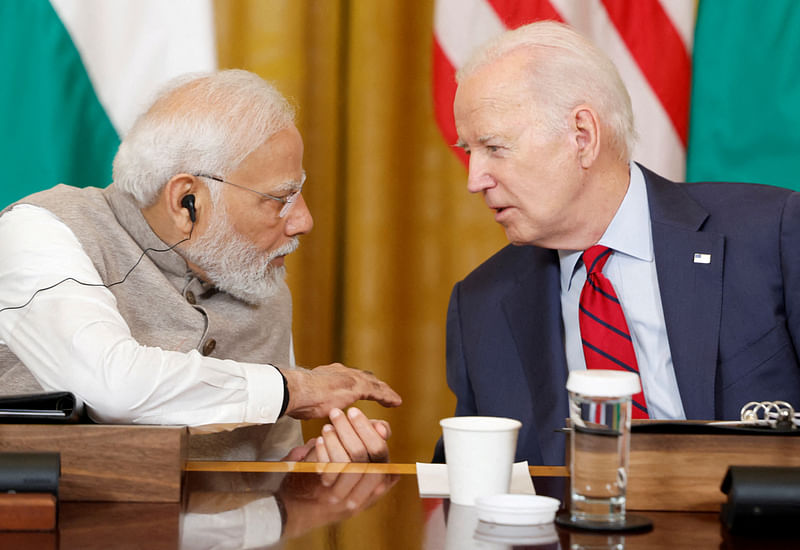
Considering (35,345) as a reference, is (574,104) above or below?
above

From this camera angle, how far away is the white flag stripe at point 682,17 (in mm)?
2691

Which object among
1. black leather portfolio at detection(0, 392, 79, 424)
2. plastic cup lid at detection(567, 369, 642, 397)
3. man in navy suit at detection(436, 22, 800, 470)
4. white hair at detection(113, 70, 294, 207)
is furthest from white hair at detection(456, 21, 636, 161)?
black leather portfolio at detection(0, 392, 79, 424)

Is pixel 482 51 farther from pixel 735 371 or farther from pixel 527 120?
pixel 735 371

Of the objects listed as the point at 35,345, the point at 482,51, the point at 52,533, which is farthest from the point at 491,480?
the point at 482,51

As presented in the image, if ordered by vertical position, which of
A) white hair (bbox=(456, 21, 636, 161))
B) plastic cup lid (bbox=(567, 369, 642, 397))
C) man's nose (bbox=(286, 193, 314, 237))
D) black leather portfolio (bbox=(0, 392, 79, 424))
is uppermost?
white hair (bbox=(456, 21, 636, 161))

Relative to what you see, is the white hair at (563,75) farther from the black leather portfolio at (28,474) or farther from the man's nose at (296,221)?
the black leather portfolio at (28,474)

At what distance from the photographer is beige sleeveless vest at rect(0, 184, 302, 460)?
1936 mm

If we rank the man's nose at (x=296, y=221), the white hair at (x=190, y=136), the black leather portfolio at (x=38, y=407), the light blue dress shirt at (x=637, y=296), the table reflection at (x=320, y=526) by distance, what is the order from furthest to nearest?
the man's nose at (x=296, y=221) < the white hair at (x=190, y=136) < the light blue dress shirt at (x=637, y=296) < the black leather portfolio at (x=38, y=407) < the table reflection at (x=320, y=526)

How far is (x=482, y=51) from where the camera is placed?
1973mm

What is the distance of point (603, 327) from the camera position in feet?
6.09

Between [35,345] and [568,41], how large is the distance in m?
1.18

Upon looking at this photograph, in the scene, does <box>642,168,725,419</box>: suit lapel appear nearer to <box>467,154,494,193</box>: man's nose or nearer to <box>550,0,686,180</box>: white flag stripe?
<box>467,154,494,193</box>: man's nose

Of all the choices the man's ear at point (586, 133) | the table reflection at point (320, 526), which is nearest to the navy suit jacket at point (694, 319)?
the man's ear at point (586, 133)

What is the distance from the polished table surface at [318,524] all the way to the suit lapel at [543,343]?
57 cm
